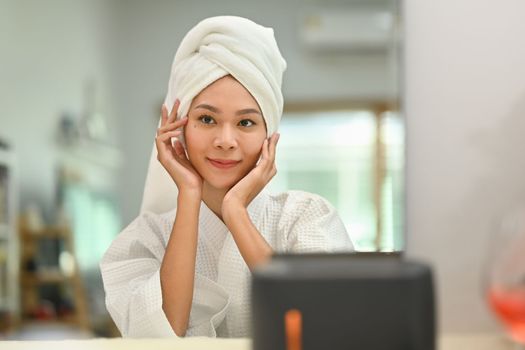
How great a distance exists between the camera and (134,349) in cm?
103

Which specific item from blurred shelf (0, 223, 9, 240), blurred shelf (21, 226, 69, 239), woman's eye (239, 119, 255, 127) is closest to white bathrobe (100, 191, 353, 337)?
woman's eye (239, 119, 255, 127)

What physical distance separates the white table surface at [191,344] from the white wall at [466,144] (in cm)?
7

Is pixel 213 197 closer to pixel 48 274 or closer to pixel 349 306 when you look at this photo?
pixel 349 306

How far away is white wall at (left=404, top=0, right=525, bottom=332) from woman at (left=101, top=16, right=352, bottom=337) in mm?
154

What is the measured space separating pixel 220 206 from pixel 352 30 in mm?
366

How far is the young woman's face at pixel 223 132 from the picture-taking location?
1157 mm

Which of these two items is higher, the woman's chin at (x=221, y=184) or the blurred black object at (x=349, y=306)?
the woman's chin at (x=221, y=184)

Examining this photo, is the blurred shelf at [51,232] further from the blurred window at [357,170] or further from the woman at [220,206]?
the blurred window at [357,170]

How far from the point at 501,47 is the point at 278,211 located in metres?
0.43

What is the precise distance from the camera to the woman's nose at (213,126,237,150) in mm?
1158

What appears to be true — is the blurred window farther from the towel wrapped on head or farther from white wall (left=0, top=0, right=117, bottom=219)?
white wall (left=0, top=0, right=117, bottom=219)

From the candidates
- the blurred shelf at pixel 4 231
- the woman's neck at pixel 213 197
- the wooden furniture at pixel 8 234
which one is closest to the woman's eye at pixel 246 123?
the woman's neck at pixel 213 197

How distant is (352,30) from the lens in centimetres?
121

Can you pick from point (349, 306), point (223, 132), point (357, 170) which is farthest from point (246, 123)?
point (349, 306)
